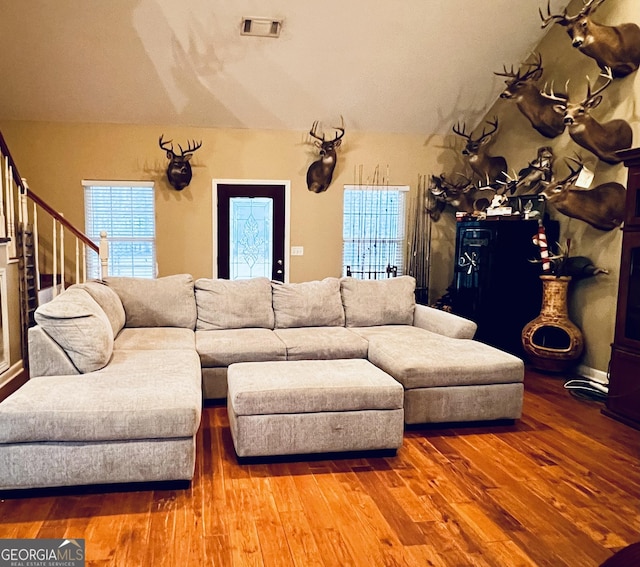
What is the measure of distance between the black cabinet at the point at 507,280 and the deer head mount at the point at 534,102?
38.3 inches

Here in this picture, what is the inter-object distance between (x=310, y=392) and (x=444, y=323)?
73.2 inches

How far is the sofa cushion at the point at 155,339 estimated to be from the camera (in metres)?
3.72

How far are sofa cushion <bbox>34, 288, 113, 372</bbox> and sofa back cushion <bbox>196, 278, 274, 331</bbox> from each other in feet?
4.80

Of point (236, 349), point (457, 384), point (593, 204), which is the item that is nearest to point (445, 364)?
point (457, 384)

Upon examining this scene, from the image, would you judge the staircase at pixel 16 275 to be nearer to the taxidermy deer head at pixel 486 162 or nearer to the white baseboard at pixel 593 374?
the taxidermy deer head at pixel 486 162

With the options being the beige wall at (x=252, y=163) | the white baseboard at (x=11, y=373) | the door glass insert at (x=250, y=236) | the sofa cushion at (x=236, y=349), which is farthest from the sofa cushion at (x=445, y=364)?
the door glass insert at (x=250, y=236)

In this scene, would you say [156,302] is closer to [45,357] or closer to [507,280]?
[45,357]

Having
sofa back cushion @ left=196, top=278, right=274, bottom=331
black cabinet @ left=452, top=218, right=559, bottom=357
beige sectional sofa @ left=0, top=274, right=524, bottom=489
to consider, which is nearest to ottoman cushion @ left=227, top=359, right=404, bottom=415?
beige sectional sofa @ left=0, top=274, right=524, bottom=489

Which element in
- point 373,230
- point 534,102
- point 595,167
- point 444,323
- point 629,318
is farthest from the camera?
point 373,230

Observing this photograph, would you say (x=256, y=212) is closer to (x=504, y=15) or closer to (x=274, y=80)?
(x=274, y=80)

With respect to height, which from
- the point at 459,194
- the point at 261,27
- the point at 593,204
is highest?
the point at 261,27

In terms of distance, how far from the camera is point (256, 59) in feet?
18.4

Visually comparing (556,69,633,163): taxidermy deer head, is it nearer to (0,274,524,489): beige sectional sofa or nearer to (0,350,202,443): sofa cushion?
(0,274,524,489): beige sectional sofa

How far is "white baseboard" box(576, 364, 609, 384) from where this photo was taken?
4582mm
